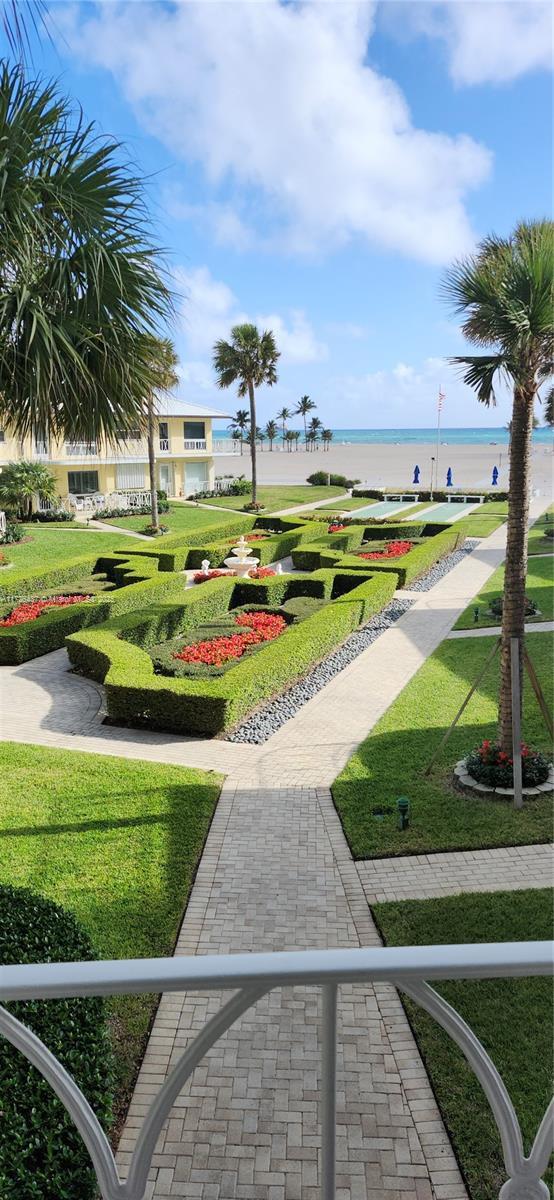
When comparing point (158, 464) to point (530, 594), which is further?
point (158, 464)

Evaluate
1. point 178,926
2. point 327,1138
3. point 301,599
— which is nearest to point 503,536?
point 301,599

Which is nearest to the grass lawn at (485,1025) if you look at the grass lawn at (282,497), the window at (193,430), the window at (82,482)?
the grass lawn at (282,497)

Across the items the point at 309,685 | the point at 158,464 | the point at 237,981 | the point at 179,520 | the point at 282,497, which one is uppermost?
the point at 158,464

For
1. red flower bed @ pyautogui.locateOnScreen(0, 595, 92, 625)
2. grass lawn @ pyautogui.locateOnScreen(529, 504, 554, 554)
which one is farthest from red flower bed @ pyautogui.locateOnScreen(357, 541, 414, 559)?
red flower bed @ pyautogui.locateOnScreen(0, 595, 92, 625)

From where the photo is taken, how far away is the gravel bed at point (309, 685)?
11781 mm

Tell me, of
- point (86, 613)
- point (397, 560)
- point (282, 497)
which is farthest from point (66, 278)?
point (282, 497)

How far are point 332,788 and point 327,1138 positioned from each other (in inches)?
314

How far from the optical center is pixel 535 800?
356 inches

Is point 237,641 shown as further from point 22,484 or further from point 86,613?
point 22,484

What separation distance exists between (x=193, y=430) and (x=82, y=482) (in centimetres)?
1036

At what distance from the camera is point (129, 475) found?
46.4 metres

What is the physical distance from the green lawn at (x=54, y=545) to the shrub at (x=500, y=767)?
62.8 feet

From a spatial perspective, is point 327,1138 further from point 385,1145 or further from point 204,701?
point 204,701

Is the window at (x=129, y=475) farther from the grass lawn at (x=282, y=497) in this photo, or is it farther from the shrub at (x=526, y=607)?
the shrub at (x=526, y=607)
